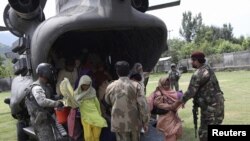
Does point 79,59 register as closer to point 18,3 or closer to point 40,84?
point 18,3

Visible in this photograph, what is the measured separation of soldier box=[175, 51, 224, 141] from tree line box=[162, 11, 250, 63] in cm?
3605

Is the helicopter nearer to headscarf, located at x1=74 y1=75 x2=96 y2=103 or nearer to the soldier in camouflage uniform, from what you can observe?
headscarf, located at x1=74 y1=75 x2=96 y2=103

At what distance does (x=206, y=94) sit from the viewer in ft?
17.6

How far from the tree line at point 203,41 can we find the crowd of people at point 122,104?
36052 millimetres

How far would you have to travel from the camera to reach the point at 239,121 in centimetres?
827

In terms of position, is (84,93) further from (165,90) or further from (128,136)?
(165,90)

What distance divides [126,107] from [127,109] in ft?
0.09

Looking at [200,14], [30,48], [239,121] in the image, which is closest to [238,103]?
[239,121]

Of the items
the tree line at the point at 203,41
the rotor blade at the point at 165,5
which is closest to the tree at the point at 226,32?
the tree line at the point at 203,41

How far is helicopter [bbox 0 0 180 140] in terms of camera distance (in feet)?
17.9

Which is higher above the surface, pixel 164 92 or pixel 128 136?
pixel 164 92

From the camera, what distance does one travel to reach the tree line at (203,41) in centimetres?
5531

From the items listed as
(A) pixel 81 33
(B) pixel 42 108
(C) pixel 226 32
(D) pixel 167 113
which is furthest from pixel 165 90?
(C) pixel 226 32

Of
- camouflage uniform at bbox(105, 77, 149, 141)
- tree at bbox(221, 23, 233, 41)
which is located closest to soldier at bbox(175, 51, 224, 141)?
camouflage uniform at bbox(105, 77, 149, 141)
